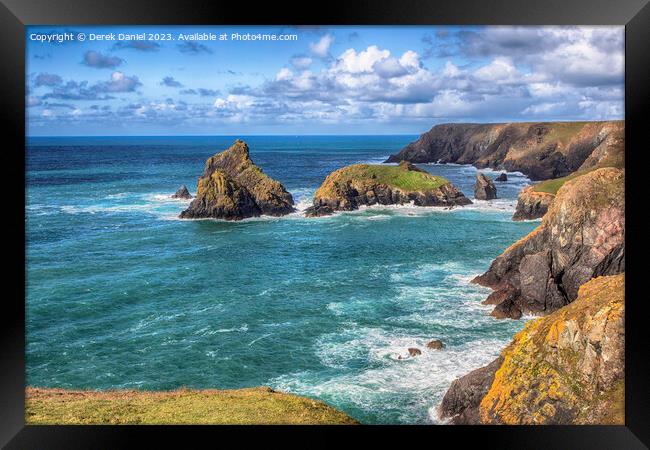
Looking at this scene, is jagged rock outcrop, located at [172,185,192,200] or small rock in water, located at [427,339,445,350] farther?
jagged rock outcrop, located at [172,185,192,200]

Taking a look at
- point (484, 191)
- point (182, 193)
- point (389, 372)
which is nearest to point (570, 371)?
point (389, 372)

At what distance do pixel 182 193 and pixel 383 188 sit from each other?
80.6 ft

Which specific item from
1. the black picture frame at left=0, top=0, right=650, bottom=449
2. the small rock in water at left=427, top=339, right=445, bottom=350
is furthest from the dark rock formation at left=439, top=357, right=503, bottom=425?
the small rock in water at left=427, top=339, right=445, bottom=350

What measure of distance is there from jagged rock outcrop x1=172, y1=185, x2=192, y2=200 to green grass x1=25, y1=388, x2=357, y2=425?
154 ft

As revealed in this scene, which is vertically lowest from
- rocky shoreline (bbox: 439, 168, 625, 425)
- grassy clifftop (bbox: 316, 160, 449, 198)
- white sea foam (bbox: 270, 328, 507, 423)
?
white sea foam (bbox: 270, 328, 507, 423)

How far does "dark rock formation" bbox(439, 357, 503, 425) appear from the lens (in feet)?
65.4

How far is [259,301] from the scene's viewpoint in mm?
32844

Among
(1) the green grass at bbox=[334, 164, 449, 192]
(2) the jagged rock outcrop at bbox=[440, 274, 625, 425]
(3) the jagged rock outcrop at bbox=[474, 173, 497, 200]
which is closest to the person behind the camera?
(2) the jagged rock outcrop at bbox=[440, 274, 625, 425]

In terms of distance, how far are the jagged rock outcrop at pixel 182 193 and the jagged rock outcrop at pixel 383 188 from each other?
15.1 meters

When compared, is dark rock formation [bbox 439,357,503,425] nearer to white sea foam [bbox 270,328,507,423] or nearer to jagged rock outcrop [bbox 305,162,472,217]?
white sea foam [bbox 270,328,507,423]

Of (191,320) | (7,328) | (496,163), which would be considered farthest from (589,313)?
(496,163)

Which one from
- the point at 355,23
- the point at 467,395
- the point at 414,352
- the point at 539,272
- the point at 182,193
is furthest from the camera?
the point at 182,193

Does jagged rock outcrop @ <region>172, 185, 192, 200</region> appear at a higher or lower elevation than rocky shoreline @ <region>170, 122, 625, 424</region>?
higher

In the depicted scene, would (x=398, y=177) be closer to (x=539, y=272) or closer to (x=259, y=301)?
(x=539, y=272)
